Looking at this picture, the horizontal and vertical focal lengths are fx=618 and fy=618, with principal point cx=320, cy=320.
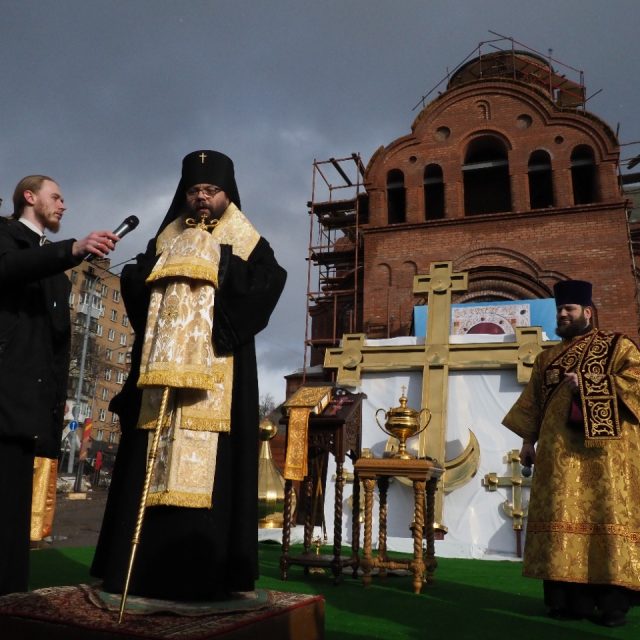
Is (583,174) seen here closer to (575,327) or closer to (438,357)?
(438,357)

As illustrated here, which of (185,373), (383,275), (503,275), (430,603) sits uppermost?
(383,275)

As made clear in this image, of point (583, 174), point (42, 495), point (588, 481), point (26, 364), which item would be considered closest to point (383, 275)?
point (583, 174)

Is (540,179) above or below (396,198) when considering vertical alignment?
above

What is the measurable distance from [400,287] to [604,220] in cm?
526

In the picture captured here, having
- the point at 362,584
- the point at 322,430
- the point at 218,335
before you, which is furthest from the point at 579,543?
the point at 218,335

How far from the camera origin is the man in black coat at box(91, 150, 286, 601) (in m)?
2.62

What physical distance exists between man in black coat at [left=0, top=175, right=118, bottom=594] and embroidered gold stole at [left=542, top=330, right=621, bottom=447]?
10.6 ft

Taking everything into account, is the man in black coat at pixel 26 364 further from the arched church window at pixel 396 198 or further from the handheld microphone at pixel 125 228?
the arched church window at pixel 396 198

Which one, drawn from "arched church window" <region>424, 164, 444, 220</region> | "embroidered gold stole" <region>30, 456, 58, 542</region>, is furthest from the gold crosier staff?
"arched church window" <region>424, 164, 444, 220</region>

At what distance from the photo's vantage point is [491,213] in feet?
55.7

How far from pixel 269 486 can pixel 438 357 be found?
3.16 m

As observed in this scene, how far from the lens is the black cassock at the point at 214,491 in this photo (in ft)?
8.57

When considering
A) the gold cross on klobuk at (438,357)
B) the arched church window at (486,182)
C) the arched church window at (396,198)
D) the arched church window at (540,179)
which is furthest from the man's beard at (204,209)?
the arched church window at (486,182)

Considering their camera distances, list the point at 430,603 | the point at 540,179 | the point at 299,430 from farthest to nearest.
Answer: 1. the point at 540,179
2. the point at 299,430
3. the point at 430,603
